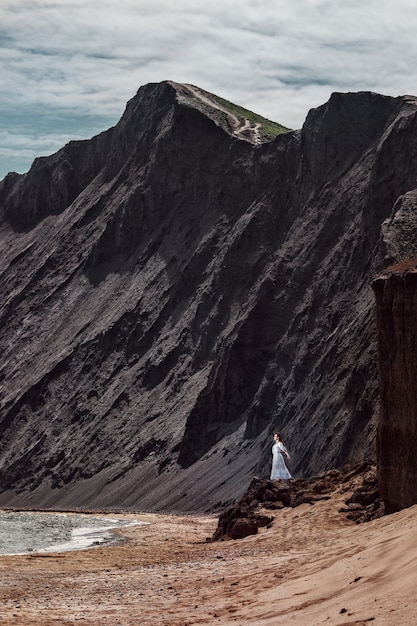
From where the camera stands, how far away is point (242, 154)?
270 ft

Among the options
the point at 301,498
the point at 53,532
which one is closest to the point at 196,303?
the point at 53,532

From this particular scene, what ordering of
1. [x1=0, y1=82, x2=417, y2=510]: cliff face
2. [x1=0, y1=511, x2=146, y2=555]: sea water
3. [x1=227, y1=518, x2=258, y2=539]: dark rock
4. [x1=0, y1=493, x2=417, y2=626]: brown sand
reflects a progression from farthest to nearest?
[x1=0, y1=82, x2=417, y2=510]: cliff face → [x1=0, y1=511, x2=146, y2=555]: sea water → [x1=227, y1=518, x2=258, y2=539]: dark rock → [x1=0, y1=493, x2=417, y2=626]: brown sand

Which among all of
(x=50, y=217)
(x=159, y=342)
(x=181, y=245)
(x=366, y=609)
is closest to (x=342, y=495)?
(x=366, y=609)

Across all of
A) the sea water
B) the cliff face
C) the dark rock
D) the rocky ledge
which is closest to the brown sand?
the rocky ledge

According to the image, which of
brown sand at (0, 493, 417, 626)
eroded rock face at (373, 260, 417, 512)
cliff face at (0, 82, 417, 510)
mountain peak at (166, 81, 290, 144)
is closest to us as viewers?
brown sand at (0, 493, 417, 626)

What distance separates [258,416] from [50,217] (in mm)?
49282

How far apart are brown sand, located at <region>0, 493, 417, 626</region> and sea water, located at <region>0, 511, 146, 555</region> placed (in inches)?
300

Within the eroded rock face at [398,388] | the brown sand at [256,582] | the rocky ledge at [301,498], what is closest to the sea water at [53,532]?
the rocky ledge at [301,498]

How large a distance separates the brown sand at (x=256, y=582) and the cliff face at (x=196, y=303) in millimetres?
22370

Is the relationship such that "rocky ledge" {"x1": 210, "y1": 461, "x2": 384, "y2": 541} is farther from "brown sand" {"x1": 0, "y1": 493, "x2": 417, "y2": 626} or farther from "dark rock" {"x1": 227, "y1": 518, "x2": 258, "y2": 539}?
"brown sand" {"x1": 0, "y1": 493, "x2": 417, "y2": 626}

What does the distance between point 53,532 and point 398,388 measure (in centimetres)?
2159

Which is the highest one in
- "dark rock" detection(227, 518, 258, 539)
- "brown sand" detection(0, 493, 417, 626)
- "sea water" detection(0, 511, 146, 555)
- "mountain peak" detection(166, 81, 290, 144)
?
"mountain peak" detection(166, 81, 290, 144)

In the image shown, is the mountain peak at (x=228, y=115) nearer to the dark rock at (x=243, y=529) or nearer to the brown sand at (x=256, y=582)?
the dark rock at (x=243, y=529)

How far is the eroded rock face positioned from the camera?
20062 millimetres
